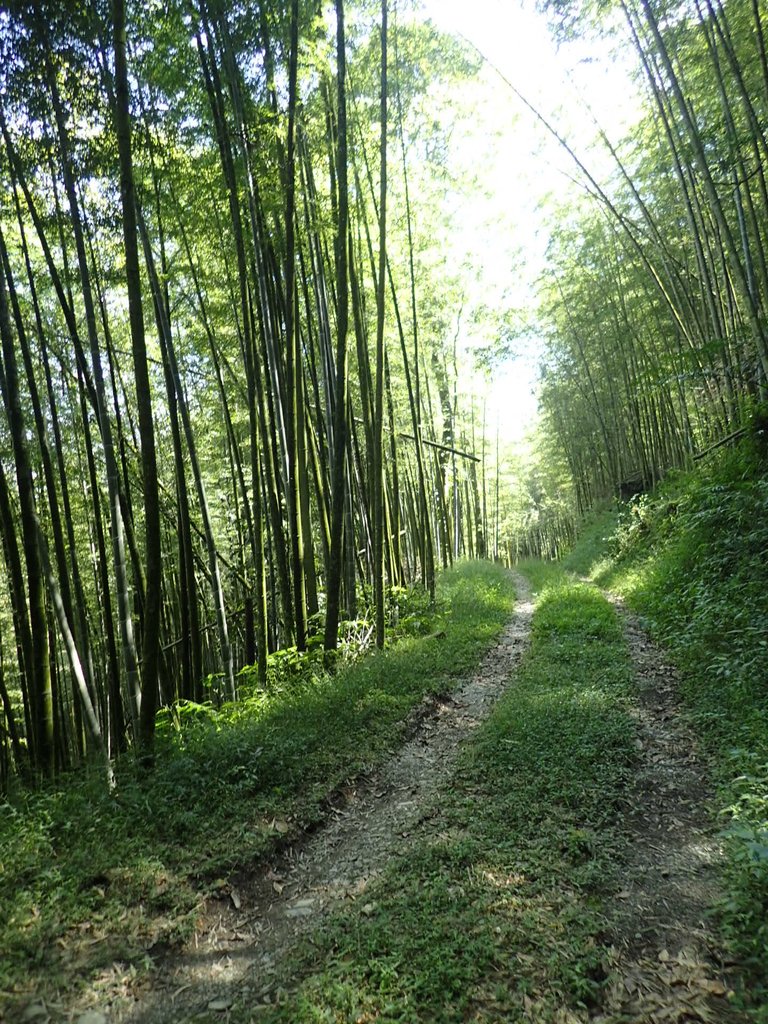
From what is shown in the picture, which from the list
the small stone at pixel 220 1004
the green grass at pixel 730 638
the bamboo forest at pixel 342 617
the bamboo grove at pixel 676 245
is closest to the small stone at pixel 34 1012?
the bamboo forest at pixel 342 617

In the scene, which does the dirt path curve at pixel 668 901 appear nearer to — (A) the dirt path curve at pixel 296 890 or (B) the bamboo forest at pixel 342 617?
(B) the bamboo forest at pixel 342 617

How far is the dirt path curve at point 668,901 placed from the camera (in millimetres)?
1819

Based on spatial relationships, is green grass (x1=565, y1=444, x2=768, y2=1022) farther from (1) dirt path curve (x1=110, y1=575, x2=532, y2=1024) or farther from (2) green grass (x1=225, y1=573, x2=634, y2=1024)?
(1) dirt path curve (x1=110, y1=575, x2=532, y2=1024)

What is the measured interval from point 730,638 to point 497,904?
10.8 ft

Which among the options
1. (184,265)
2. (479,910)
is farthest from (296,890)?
(184,265)

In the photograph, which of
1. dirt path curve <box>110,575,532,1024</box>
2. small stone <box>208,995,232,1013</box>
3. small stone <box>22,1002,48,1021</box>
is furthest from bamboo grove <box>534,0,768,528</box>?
small stone <box>22,1002,48,1021</box>

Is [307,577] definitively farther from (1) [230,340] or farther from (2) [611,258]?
(2) [611,258]

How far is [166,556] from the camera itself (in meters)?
10.5

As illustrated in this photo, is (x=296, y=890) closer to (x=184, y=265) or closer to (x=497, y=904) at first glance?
(x=497, y=904)

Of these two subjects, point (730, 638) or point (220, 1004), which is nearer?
point (220, 1004)

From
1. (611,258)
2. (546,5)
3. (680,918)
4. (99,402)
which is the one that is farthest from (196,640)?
(611,258)

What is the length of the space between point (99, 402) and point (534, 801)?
3.46 m

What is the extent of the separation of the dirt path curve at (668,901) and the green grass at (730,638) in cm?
9

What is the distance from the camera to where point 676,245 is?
966cm
